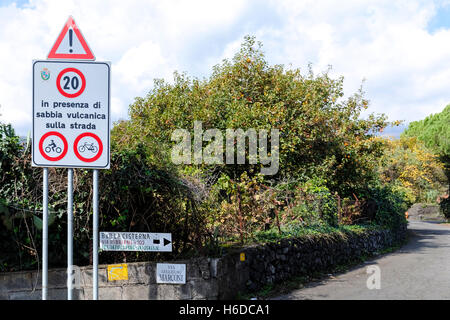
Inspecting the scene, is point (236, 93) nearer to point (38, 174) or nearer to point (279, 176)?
point (279, 176)

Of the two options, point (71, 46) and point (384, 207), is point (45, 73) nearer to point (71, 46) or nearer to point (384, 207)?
point (71, 46)

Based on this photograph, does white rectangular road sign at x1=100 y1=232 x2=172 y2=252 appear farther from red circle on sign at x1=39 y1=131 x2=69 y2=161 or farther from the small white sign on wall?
red circle on sign at x1=39 y1=131 x2=69 y2=161

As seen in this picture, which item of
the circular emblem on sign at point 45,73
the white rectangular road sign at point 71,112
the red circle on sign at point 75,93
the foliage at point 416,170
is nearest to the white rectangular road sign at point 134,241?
the white rectangular road sign at point 71,112

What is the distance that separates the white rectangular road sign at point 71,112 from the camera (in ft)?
17.3

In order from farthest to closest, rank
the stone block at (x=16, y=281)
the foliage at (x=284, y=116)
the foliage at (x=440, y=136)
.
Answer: the foliage at (x=440, y=136)
the foliage at (x=284, y=116)
the stone block at (x=16, y=281)

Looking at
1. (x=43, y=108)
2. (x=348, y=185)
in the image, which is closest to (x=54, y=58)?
(x=43, y=108)

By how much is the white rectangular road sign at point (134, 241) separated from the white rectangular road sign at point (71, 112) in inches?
68.0

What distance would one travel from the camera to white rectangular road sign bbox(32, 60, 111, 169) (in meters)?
5.27

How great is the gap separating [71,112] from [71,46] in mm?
776

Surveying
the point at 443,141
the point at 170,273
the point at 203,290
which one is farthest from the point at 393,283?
the point at 443,141

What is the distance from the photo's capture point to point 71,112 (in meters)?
5.29

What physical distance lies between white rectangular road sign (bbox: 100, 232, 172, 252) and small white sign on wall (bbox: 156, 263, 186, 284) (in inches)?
10.5

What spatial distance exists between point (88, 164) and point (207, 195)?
12.4 ft

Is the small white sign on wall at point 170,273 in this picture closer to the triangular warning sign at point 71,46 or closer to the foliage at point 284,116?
the triangular warning sign at point 71,46
